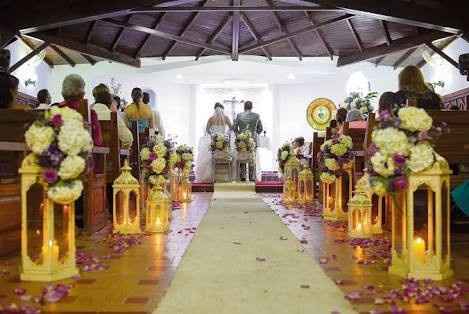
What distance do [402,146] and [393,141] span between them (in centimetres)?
5

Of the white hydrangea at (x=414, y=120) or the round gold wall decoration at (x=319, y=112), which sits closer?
the white hydrangea at (x=414, y=120)

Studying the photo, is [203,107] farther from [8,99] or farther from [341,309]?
[341,309]

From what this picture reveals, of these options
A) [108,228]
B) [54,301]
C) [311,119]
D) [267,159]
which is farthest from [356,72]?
[54,301]

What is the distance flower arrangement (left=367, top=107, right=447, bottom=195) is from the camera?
2939 millimetres

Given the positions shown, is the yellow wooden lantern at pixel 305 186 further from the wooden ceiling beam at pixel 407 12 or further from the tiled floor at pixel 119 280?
the tiled floor at pixel 119 280

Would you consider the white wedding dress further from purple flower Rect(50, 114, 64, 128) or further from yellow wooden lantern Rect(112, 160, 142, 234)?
purple flower Rect(50, 114, 64, 128)

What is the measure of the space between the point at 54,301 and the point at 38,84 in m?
11.8

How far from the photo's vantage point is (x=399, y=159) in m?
2.94

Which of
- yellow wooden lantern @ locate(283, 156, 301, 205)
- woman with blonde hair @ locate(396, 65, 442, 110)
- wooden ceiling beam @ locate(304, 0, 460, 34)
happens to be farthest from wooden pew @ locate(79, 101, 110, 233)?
wooden ceiling beam @ locate(304, 0, 460, 34)

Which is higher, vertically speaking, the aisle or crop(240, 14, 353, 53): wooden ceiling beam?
crop(240, 14, 353, 53): wooden ceiling beam

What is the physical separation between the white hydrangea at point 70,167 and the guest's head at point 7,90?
84.9 inches

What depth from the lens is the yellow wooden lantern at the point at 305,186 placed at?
7.98 m

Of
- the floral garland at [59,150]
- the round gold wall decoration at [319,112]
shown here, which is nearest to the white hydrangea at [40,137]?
the floral garland at [59,150]

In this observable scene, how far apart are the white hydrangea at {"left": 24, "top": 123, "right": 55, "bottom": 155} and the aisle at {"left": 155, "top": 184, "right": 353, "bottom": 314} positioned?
94 cm
